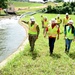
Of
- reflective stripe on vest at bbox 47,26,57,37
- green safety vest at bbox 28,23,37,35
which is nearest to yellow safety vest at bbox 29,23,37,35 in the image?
green safety vest at bbox 28,23,37,35

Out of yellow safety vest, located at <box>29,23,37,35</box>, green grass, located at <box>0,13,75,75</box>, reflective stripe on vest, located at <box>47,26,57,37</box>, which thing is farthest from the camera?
yellow safety vest, located at <box>29,23,37,35</box>

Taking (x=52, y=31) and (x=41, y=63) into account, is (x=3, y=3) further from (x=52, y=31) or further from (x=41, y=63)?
(x=41, y=63)

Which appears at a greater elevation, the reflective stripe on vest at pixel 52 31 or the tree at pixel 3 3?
the reflective stripe on vest at pixel 52 31

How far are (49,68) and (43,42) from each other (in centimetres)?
692

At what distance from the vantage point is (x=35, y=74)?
11.0 metres

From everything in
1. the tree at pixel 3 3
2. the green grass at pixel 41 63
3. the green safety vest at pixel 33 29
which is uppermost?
the green safety vest at pixel 33 29

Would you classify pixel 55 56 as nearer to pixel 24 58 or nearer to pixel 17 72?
pixel 24 58

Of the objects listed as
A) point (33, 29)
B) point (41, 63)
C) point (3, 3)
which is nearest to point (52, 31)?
point (33, 29)

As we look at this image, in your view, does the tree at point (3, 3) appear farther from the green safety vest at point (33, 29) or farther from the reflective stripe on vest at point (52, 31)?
the reflective stripe on vest at point (52, 31)

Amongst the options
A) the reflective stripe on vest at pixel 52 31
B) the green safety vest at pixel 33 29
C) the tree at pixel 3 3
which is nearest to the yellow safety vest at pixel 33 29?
the green safety vest at pixel 33 29

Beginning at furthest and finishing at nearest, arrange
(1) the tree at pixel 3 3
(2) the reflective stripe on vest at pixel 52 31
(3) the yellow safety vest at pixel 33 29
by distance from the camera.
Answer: (1) the tree at pixel 3 3 → (3) the yellow safety vest at pixel 33 29 → (2) the reflective stripe on vest at pixel 52 31

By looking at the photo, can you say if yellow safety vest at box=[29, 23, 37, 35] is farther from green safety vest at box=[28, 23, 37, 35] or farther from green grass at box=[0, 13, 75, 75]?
green grass at box=[0, 13, 75, 75]

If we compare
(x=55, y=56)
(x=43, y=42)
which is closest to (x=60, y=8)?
(x=43, y=42)

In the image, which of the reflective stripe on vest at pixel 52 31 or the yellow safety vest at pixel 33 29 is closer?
the reflective stripe on vest at pixel 52 31
